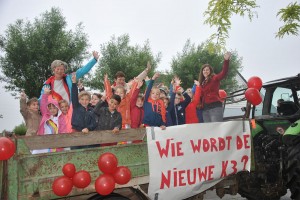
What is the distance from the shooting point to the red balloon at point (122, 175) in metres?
3.18

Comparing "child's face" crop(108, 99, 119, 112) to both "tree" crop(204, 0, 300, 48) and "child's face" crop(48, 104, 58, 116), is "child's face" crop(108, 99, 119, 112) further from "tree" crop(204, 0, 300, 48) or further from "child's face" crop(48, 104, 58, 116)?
"tree" crop(204, 0, 300, 48)

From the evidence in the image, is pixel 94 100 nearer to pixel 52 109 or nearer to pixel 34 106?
pixel 52 109

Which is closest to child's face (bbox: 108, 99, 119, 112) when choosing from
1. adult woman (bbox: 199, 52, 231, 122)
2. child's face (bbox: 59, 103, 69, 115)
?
child's face (bbox: 59, 103, 69, 115)

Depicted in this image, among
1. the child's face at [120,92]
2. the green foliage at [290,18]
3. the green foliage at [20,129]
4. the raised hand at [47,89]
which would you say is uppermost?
the green foliage at [290,18]

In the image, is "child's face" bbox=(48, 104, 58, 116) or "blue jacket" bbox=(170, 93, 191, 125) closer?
"child's face" bbox=(48, 104, 58, 116)

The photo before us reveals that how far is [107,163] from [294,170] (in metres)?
2.50

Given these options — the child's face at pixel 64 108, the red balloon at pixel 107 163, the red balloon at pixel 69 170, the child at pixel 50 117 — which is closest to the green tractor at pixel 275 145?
the red balloon at pixel 107 163

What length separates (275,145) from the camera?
468 centimetres

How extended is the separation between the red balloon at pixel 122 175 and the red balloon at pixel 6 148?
1027mm

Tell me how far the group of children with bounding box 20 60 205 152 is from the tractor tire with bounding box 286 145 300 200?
1754mm

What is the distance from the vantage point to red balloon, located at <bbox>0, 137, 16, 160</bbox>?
8.89 ft

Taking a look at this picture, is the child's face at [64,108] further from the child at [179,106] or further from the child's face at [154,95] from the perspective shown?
the child at [179,106]

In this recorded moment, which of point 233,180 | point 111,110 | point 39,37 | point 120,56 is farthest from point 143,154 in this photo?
point 120,56

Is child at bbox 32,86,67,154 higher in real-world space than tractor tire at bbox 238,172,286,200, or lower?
higher
